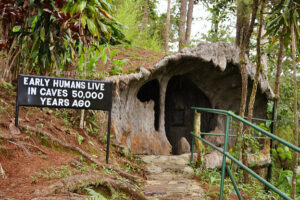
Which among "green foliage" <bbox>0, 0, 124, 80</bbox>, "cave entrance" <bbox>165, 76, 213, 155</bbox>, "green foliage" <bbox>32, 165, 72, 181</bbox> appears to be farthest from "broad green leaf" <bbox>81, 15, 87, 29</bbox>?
"cave entrance" <bbox>165, 76, 213, 155</bbox>

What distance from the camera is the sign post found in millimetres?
3760

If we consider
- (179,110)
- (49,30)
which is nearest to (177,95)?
(179,110)

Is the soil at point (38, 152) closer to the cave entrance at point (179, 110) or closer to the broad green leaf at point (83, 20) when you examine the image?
the broad green leaf at point (83, 20)

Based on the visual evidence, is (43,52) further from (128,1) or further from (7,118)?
(128,1)

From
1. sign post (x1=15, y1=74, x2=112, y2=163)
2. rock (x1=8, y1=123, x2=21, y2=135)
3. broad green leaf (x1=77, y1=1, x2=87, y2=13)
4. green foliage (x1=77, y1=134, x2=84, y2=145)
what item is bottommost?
green foliage (x1=77, y1=134, x2=84, y2=145)

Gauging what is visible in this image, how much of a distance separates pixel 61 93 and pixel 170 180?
2280 millimetres

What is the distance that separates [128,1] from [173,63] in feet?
12.0

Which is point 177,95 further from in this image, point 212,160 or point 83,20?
point 83,20

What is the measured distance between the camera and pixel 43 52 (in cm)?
469

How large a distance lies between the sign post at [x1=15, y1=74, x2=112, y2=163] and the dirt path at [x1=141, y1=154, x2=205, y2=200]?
4.60ft

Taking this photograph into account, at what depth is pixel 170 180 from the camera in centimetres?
482

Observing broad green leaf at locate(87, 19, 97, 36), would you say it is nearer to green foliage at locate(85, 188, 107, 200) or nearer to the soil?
the soil

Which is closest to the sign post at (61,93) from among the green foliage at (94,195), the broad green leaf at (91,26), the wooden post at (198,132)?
the broad green leaf at (91,26)

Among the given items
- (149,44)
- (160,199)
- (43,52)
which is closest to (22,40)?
(43,52)
